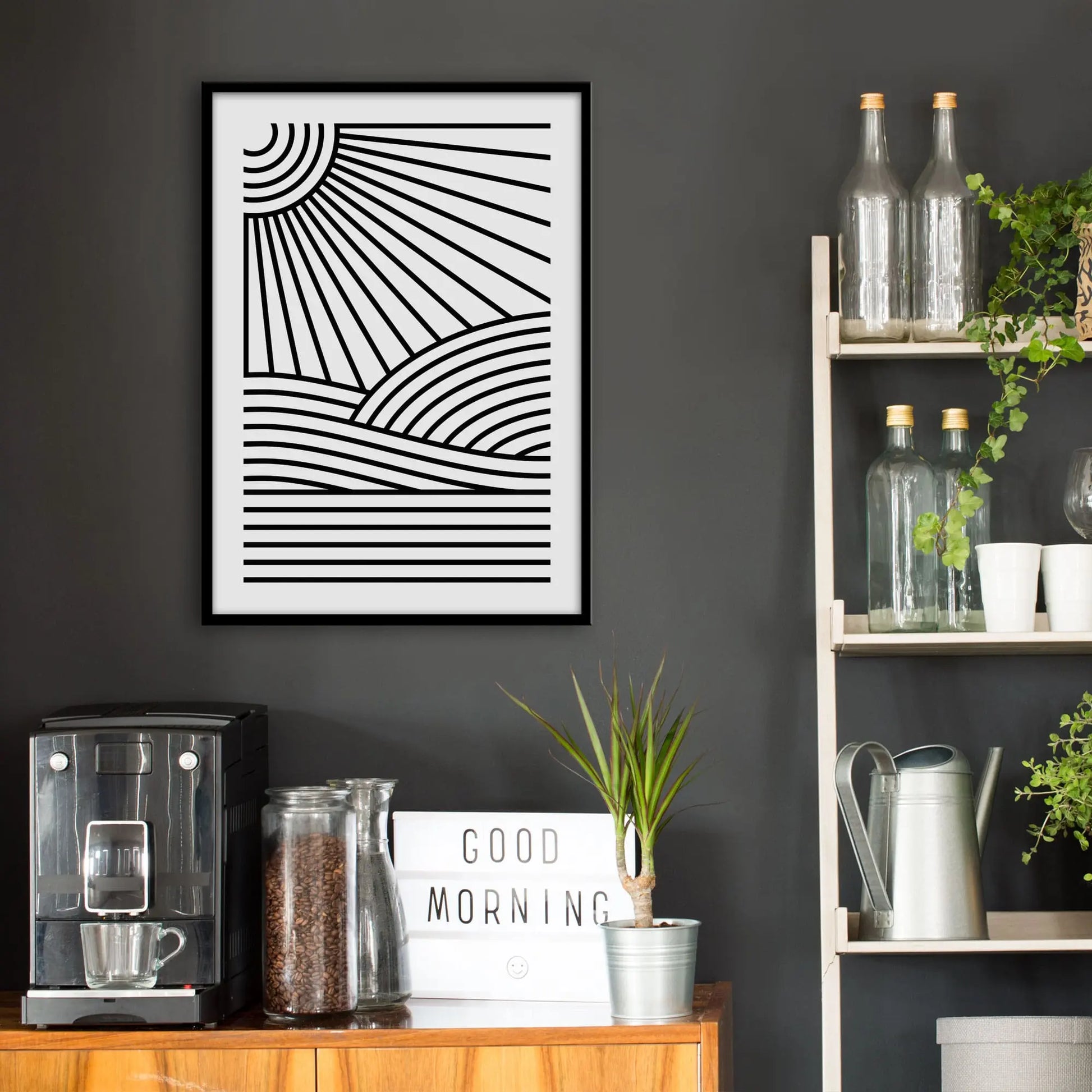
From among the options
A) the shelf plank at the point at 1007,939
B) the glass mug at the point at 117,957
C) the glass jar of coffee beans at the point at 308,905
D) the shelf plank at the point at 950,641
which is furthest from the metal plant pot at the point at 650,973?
the glass mug at the point at 117,957

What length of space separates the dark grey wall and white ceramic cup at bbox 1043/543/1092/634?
8.1 inches

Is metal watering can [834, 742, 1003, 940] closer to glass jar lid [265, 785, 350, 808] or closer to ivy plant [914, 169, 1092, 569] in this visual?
ivy plant [914, 169, 1092, 569]

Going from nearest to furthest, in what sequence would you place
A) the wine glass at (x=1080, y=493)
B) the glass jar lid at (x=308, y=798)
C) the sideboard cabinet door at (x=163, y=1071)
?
1. the sideboard cabinet door at (x=163, y=1071)
2. the glass jar lid at (x=308, y=798)
3. the wine glass at (x=1080, y=493)

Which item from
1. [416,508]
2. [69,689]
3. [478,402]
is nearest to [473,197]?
[478,402]

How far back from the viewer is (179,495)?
211 centimetres

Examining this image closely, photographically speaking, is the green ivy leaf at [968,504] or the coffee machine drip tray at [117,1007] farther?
the green ivy leaf at [968,504]

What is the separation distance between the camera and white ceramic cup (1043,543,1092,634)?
185cm

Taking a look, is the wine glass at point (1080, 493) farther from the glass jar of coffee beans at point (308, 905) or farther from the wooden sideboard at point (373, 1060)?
the glass jar of coffee beans at point (308, 905)

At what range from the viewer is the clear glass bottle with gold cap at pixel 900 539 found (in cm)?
190

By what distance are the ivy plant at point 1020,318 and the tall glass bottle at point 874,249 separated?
110mm

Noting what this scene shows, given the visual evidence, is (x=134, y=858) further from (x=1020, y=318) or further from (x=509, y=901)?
(x=1020, y=318)

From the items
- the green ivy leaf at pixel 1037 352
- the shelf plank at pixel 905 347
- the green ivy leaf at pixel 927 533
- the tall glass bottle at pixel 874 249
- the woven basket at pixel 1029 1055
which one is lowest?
the woven basket at pixel 1029 1055

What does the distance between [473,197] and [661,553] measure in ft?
2.12

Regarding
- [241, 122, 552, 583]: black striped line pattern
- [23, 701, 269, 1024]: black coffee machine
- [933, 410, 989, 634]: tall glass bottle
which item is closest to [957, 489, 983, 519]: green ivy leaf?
[933, 410, 989, 634]: tall glass bottle
